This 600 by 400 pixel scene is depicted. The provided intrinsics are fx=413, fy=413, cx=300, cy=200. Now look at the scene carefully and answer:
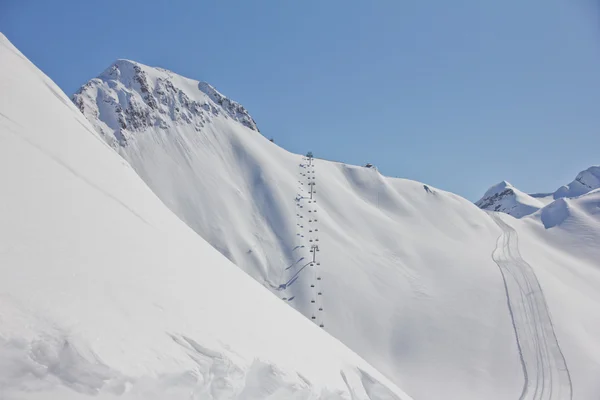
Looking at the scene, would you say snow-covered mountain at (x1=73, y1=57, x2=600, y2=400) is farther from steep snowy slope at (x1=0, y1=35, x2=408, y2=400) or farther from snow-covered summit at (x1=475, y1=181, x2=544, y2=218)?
snow-covered summit at (x1=475, y1=181, x2=544, y2=218)

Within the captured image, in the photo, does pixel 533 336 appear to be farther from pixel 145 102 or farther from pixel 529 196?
pixel 529 196

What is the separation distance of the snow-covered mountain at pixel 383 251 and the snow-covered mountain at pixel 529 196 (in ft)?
167

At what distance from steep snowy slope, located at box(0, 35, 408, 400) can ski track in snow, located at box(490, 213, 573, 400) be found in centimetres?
2576

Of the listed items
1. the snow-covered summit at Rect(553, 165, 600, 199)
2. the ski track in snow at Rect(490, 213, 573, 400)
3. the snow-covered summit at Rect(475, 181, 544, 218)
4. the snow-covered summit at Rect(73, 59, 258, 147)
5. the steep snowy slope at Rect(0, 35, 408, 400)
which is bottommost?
the steep snowy slope at Rect(0, 35, 408, 400)

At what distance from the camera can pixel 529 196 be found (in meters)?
148

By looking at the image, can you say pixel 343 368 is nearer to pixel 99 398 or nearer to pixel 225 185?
pixel 99 398

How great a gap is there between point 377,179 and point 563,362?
159 feet

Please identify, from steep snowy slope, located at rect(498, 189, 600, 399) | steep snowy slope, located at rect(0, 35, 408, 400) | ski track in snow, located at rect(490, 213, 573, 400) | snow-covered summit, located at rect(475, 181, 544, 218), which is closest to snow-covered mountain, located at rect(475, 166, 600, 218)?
snow-covered summit, located at rect(475, 181, 544, 218)

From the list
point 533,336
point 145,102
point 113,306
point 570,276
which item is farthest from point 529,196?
point 113,306

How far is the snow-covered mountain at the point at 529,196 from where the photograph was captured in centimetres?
12938

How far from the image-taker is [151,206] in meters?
14.1

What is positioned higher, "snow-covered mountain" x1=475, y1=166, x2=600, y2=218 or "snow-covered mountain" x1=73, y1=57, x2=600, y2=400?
"snow-covered mountain" x1=475, y1=166, x2=600, y2=218

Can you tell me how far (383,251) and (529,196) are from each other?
120 meters

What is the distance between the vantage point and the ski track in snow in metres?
29.9
